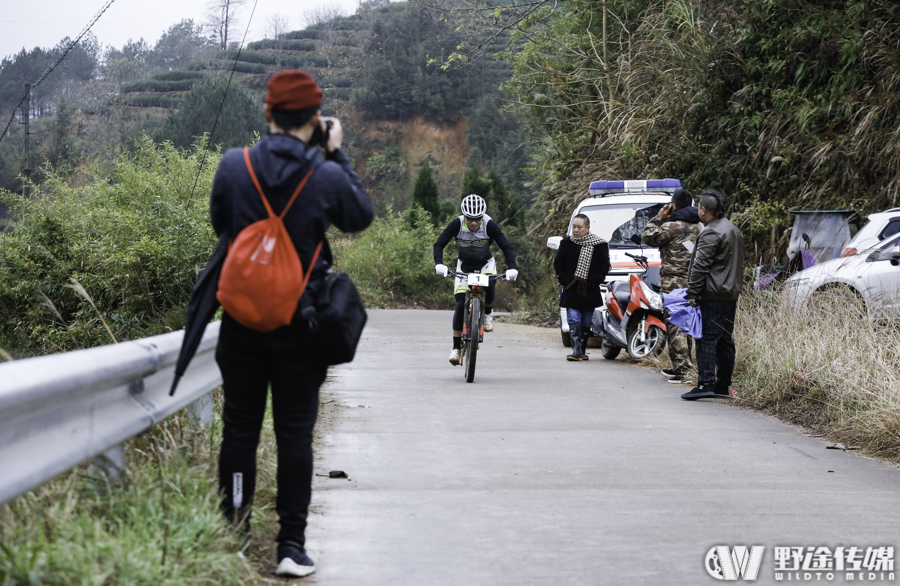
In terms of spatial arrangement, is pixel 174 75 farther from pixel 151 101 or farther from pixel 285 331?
pixel 285 331

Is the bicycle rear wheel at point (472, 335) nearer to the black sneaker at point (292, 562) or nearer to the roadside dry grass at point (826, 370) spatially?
the roadside dry grass at point (826, 370)

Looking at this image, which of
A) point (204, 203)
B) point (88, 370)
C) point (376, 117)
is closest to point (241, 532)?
point (88, 370)

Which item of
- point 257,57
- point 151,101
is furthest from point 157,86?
point 257,57

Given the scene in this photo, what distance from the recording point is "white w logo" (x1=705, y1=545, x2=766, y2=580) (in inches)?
178

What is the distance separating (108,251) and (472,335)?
23.6 ft

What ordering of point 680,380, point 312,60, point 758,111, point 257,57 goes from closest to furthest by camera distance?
point 680,380
point 758,111
point 257,57
point 312,60

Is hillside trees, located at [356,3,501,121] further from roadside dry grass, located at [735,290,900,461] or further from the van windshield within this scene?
roadside dry grass, located at [735,290,900,461]

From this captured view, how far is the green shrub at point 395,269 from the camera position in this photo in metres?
41.0

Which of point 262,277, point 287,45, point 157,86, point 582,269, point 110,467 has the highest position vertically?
point 287,45

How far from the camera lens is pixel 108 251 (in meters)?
16.1

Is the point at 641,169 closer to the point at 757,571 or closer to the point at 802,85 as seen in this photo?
the point at 802,85

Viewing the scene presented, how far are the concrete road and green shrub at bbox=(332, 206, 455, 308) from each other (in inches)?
1188

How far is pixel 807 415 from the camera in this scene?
9031 mm

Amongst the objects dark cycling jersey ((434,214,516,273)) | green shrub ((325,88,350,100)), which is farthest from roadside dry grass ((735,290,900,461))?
green shrub ((325,88,350,100))
